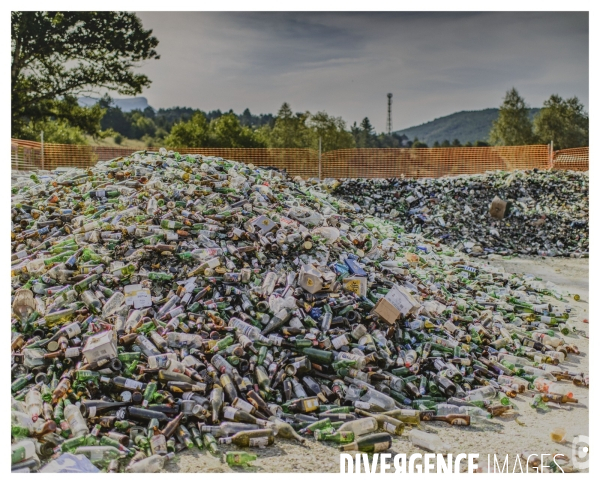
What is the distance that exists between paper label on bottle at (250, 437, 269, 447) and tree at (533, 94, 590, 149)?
106ft

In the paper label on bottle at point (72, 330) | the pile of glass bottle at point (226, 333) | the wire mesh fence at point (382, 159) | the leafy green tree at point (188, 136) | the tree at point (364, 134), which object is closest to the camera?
the pile of glass bottle at point (226, 333)

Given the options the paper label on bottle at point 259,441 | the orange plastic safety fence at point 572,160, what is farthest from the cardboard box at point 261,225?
the orange plastic safety fence at point 572,160

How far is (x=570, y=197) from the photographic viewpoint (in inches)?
603

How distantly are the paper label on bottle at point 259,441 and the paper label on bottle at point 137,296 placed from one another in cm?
193

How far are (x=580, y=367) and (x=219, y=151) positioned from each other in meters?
14.2

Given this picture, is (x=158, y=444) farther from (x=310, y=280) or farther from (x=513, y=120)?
(x=513, y=120)

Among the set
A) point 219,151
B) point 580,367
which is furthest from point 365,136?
point 580,367

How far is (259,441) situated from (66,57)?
17.1 meters

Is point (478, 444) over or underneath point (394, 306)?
underneath

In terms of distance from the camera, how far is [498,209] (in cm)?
1454

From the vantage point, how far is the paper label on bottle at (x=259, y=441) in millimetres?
4168

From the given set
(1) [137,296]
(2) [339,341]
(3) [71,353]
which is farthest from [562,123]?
(3) [71,353]

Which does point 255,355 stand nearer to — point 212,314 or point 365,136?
point 212,314

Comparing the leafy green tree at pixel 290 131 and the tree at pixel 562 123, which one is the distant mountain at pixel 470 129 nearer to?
the tree at pixel 562 123
